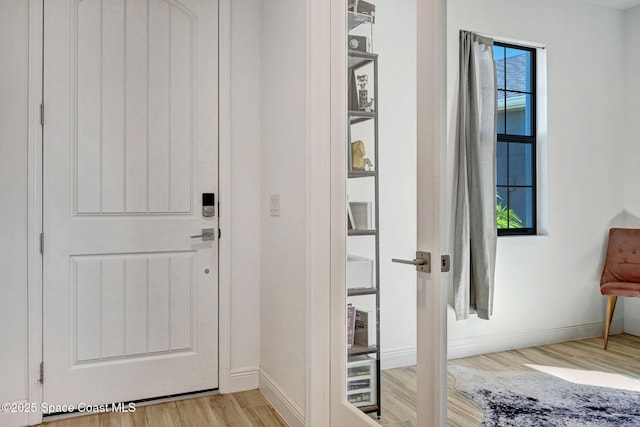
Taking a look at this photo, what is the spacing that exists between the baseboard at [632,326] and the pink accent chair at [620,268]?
4 centimetres

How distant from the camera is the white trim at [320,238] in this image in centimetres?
223

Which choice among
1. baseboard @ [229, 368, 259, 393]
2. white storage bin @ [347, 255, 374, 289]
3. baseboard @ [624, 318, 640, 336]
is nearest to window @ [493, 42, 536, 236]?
baseboard @ [624, 318, 640, 336]

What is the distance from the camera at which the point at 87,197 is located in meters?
2.62

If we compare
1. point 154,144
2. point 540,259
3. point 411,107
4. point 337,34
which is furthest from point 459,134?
point 154,144

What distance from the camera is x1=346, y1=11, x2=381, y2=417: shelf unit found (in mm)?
1864

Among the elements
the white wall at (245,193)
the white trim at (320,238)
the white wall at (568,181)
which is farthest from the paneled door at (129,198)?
the white wall at (568,181)

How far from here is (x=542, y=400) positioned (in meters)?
1.19

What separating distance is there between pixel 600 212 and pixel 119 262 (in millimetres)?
2377

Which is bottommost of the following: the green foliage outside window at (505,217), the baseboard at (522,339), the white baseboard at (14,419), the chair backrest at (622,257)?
the white baseboard at (14,419)

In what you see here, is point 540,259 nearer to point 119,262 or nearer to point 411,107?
point 411,107

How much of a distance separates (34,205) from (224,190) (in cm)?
99

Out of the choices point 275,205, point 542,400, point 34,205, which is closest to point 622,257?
point 542,400

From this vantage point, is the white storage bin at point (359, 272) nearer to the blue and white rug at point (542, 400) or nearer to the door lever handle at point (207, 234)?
the blue and white rug at point (542, 400)

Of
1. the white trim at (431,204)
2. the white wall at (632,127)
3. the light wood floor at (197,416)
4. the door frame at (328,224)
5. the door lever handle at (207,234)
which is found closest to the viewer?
the white wall at (632,127)
